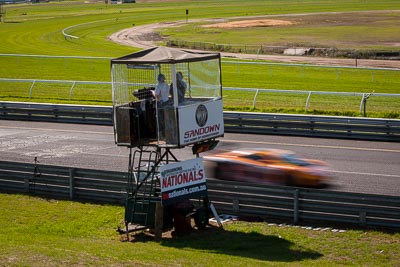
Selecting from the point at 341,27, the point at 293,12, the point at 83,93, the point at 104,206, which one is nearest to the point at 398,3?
the point at 293,12

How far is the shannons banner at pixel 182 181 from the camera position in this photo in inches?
684

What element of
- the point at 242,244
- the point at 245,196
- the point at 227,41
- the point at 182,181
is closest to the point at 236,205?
the point at 245,196

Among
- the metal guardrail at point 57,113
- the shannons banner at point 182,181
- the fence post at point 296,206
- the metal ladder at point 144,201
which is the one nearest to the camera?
the shannons banner at point 182,181

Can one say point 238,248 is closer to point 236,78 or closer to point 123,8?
point 236,78

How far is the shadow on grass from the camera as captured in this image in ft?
51.1

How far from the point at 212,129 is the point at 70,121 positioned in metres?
16.3

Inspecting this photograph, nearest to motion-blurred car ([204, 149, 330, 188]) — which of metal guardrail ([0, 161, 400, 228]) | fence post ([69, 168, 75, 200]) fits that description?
metal guardrail ([0, 161, 400, 228])

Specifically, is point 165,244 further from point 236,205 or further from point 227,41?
point 227,41

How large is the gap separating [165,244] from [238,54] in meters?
45.0

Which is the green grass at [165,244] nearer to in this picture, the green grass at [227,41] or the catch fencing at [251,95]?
the catch fencing at [251,95]

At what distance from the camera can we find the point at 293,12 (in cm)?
10156

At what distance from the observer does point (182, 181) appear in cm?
1772

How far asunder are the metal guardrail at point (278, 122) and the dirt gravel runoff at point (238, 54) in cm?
2238

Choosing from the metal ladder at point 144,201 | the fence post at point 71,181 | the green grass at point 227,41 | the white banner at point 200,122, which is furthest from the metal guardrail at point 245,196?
the green grass at point 227,41
